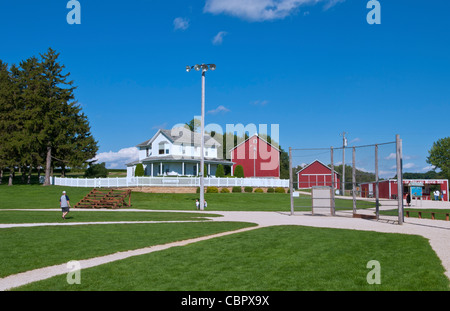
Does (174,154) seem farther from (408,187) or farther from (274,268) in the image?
(274,268)

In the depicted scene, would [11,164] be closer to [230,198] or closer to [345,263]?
[230,198]

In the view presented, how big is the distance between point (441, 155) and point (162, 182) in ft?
288

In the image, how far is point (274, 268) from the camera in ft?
29.3

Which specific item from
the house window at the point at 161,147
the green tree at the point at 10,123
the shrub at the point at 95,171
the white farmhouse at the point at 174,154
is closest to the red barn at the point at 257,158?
the white farmhouse at the point at 174,154

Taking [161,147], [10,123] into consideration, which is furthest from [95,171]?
[10,123]

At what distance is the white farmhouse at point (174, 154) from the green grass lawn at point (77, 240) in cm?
3524

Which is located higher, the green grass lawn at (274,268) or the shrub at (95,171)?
the shrub at (95,171)

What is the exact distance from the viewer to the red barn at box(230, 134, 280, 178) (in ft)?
213

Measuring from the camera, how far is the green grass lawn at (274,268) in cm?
763

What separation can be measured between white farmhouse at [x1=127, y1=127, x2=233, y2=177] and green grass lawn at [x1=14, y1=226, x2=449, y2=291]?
132 ft

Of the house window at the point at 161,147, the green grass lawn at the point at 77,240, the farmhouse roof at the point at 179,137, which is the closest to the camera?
the green grass lawn at the point at 77,240

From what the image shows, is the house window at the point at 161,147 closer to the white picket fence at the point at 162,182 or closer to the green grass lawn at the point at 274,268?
the white picket fence at the point at 162,182
